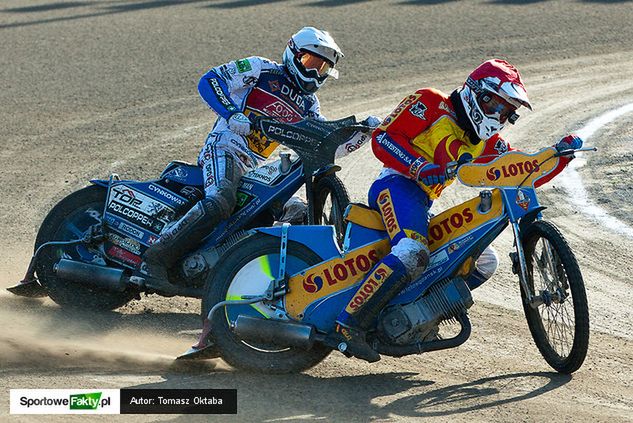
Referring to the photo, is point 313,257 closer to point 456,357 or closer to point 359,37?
point 456,357

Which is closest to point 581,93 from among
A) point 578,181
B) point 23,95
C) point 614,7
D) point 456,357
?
point 578,181

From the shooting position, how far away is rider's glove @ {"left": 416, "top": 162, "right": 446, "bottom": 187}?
6.84 metres

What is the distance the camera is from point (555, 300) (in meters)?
6.90

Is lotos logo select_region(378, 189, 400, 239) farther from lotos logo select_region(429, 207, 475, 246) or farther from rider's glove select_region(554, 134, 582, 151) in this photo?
rider's glove select_region(554, 134, 582, 151)

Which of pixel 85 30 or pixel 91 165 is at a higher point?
pixel 85 30

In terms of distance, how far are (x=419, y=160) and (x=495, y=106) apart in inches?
23.8

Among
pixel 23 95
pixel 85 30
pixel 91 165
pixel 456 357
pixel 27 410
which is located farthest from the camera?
pixel 85 30

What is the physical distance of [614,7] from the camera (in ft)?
69.5

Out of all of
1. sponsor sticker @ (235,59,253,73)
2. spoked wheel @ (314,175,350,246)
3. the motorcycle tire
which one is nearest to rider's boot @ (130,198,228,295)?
the motorcycle tire

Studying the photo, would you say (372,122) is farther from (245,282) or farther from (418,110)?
(245,282)

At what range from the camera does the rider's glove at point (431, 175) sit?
6840mm

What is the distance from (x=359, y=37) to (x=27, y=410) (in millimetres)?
13699

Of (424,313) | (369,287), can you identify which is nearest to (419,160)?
(369,287)

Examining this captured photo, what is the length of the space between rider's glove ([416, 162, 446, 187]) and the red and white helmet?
0.48m
